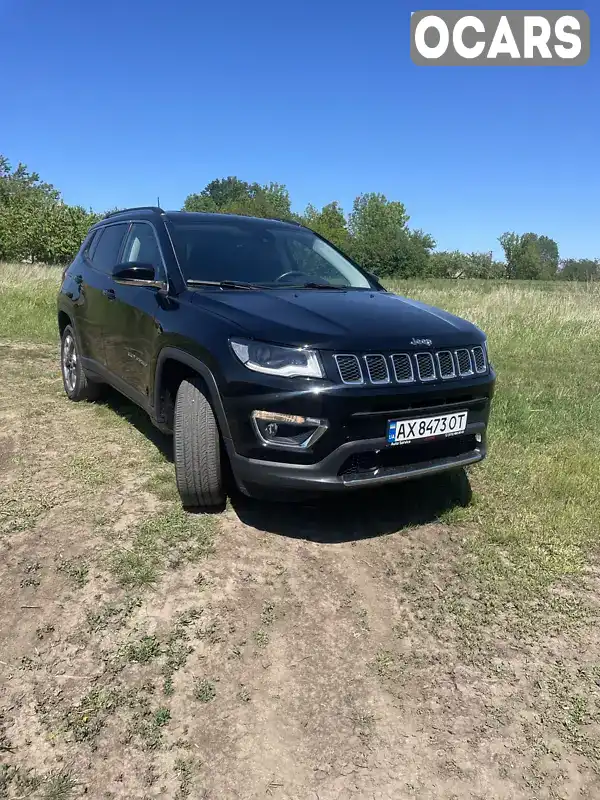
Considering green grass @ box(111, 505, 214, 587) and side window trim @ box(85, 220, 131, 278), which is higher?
side window trim @ box(85, 220, 131, 278)

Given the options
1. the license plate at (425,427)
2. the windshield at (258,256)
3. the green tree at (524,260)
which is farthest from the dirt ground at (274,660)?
the green tree at (524,260)

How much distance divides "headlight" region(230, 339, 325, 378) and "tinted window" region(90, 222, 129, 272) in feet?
7.97

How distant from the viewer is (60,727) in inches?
79.7

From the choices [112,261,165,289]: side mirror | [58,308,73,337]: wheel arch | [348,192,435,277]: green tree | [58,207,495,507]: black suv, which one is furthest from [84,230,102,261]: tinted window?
[348,192,435,277]: green tree

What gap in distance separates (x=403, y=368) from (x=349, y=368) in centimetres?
30

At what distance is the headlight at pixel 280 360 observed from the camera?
2.88 metres

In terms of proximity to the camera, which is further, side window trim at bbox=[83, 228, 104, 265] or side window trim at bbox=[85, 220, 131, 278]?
side window trim at bbox=[83, 228, 104, 265]

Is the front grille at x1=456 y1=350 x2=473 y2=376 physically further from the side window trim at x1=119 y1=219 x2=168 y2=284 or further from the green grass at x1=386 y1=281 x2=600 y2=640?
the side window trim at x1=119 y1=219 x2=168 y2=284

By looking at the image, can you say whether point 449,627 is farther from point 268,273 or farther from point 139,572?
point 268,273

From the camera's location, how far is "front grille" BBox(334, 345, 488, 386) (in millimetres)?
2898

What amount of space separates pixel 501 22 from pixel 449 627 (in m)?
8.13

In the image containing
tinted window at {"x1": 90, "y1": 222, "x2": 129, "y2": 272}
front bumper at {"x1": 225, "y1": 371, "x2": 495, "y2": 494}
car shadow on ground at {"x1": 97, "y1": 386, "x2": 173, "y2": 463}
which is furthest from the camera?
tinted window at {"x1": 90, "y1": 222, "x2": 129, "y2": 272}

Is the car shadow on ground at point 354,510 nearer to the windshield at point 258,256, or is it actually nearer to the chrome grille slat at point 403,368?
the chrome grille slat at point 403,368

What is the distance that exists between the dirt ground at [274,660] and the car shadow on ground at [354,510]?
2cm
